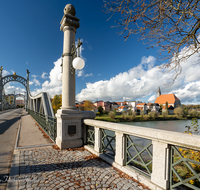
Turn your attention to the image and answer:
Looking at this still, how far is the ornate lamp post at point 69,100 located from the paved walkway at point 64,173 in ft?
1.95

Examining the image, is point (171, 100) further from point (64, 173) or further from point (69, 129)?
point (64, 173)

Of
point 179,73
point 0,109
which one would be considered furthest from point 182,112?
point 0,109

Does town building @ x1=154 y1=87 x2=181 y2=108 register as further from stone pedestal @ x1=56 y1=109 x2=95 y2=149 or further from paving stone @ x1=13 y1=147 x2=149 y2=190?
paving stone @ x1=13 y1=147 x2=149 y2=190

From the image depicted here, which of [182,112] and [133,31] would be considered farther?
[182,112]

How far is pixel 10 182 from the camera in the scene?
248cm

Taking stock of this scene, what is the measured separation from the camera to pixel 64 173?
2828 mm

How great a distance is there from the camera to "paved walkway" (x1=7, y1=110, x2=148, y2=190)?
2.40 meters

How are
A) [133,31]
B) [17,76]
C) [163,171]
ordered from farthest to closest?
[17,76], [133,31], [163,171]

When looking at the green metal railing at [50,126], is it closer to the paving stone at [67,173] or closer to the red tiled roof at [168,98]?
the paving stone at [67,173]

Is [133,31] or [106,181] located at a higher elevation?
[133,31]

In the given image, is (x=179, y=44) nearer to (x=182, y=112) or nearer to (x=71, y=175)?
(x=71, y=175)

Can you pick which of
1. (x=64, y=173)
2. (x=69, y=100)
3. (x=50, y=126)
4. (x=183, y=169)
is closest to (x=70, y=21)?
(x=69, y=100)

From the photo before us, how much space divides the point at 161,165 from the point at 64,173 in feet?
6.34

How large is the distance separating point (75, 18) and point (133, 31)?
112 inches
